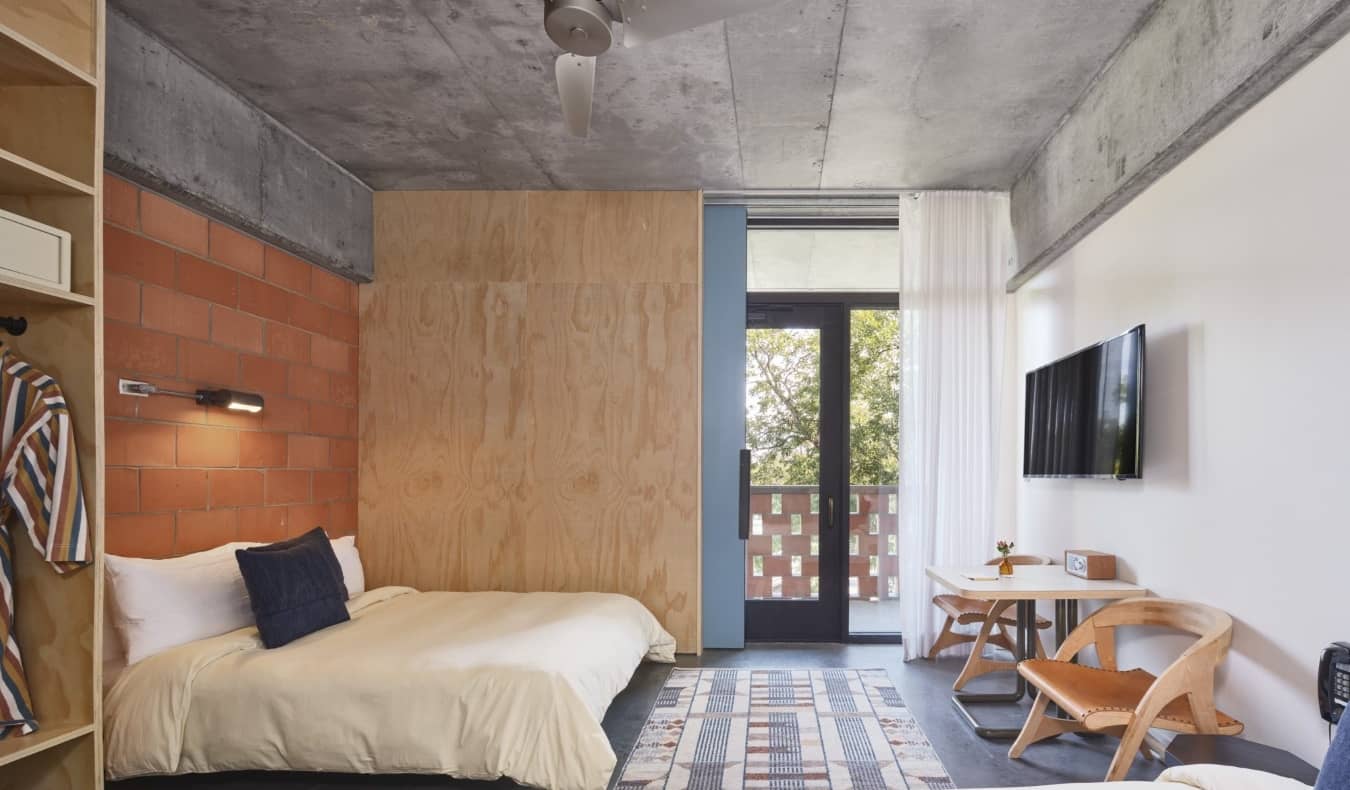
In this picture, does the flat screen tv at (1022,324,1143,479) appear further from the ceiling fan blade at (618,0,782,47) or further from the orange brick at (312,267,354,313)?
the orange brick at (312,267,354,313)

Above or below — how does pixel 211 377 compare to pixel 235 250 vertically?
below

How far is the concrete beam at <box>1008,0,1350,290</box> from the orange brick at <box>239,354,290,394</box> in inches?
149

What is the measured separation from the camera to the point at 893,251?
19.1 feet

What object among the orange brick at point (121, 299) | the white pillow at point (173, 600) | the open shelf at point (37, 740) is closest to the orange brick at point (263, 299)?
the orange brick at point (121, 299)

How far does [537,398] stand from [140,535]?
89.6 inches

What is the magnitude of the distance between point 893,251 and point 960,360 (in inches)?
37.1

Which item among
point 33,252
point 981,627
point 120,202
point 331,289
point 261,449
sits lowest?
point 981,627

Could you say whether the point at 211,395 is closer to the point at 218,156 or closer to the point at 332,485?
the point at 218,156

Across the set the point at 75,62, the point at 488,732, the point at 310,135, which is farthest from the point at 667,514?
the point at 75,62

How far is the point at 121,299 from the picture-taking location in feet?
11.2

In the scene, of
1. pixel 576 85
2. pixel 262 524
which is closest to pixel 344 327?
pixel 262 524

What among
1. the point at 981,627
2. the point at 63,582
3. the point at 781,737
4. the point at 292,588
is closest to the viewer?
the point at 63,582

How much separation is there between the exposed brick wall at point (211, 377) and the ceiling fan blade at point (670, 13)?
2.11m

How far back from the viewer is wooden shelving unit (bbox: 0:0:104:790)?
2467mm
